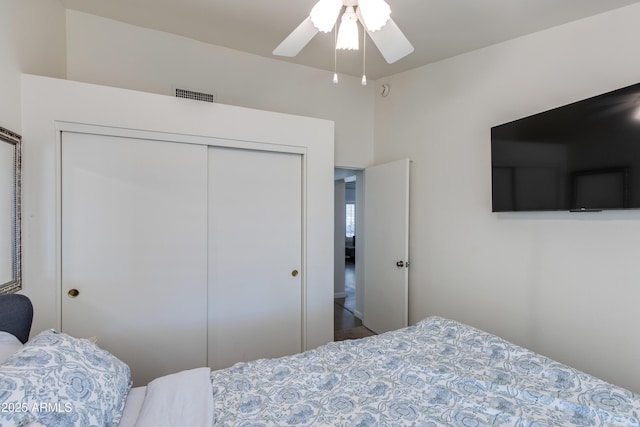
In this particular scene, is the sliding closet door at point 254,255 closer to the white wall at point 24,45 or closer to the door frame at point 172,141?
the door frame at point 172,141

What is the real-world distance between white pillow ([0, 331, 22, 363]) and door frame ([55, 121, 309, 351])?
2.70 feet

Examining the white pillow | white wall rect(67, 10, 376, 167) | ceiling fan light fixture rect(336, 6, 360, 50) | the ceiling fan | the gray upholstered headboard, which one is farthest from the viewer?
white wall rect(67, 10, 376, 167)

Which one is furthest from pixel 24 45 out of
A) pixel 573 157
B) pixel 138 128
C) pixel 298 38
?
pixel 573 157

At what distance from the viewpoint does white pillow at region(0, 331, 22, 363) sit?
1.04 metres

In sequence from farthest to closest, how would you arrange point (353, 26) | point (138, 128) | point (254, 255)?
point (254, 255) → point (138, 128) → point (353, 26)

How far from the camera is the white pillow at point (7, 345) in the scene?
3.42ft

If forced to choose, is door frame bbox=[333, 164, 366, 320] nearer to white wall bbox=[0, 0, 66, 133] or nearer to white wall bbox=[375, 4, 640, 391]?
white wall bbox=[375, 4, 640, 391]

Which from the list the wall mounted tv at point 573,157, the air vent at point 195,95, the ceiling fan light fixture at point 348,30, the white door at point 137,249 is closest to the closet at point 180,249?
the white door at point 137,249

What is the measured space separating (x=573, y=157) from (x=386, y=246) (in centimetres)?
174

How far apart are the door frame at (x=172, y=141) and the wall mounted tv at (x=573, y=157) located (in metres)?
1.50

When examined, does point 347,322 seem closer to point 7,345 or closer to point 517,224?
point 517,224

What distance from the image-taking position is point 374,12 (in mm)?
1319

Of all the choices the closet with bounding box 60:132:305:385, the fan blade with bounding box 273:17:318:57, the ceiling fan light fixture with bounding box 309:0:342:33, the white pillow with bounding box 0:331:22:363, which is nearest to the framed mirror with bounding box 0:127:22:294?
the closet with bounding box 60:132:305:385

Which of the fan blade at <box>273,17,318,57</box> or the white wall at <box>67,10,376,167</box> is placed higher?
the white wall at <box>67,10,376,167</box>
